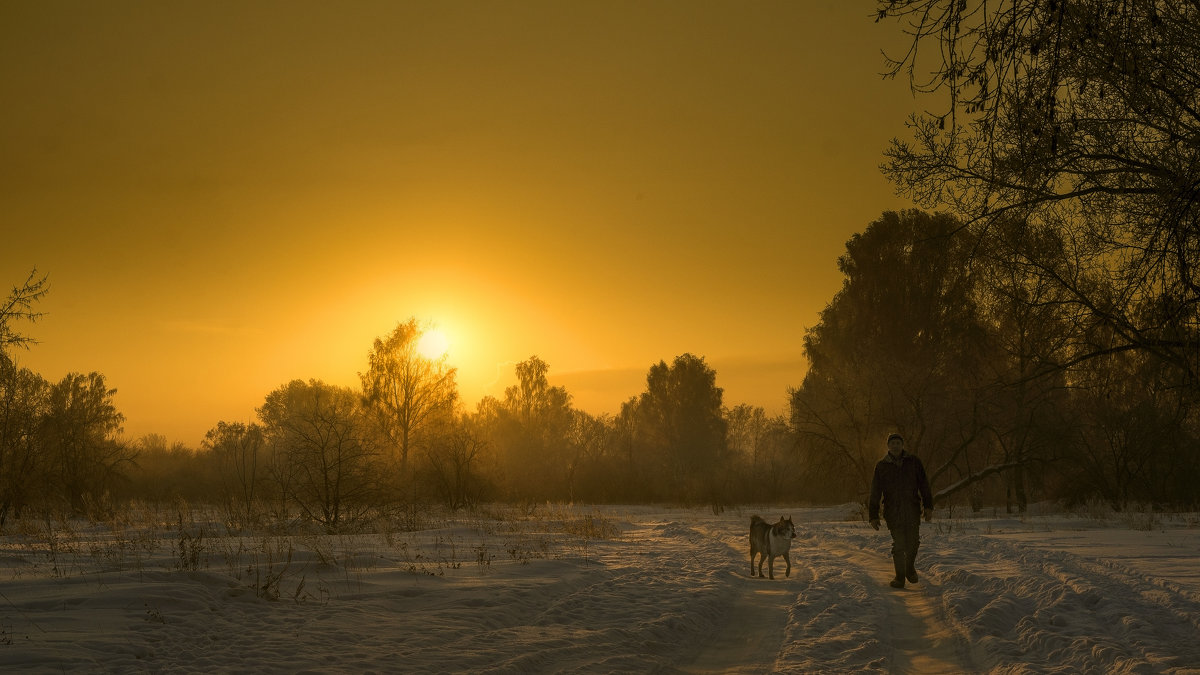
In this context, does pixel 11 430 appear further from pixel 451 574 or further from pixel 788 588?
pixel 788 588

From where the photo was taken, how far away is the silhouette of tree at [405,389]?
53.2 m

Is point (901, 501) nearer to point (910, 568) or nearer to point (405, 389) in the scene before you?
point (910, 568)

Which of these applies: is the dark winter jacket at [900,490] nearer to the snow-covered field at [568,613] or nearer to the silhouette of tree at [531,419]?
the snow-covered field at [568,613]

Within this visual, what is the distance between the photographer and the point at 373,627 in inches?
305

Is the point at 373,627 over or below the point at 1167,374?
below

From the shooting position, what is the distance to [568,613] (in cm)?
922

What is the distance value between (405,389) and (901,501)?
Answer: 45.2m

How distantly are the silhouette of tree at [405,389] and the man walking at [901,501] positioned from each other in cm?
4339

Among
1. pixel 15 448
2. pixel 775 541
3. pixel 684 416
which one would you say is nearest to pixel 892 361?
pixel 775 541

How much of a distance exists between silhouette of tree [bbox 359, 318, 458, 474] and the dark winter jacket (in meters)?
43.3

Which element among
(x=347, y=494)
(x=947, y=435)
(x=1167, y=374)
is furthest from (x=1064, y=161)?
(x=947, y=435)

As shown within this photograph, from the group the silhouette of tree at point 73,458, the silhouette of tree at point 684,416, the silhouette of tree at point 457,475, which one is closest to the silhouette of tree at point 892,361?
the silhouette of tree at point 457,475

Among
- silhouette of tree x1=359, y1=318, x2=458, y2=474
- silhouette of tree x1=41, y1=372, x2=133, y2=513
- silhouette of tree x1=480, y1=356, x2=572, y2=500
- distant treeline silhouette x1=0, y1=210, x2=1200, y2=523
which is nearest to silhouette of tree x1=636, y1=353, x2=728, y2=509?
silhouette of tree x1=480, y1=356, x2=572, y2=500

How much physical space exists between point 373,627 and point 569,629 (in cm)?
204
